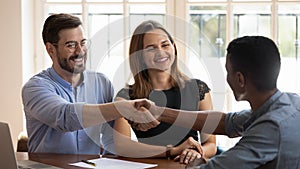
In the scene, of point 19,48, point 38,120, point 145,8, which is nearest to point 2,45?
point 19,48

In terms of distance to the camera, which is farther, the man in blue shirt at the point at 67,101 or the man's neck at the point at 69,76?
the man's neck at the point at 69,76

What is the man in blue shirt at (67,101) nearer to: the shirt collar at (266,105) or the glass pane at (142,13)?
the shirt collar at (266,105)

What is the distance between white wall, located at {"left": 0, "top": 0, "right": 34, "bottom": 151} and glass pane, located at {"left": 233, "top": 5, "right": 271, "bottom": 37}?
1.59 metres

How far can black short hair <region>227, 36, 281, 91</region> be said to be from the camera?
141 cm

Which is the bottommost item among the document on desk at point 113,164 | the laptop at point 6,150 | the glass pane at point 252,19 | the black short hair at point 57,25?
the document on desk at point 113,164

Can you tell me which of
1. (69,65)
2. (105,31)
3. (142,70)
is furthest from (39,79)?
(105,31)

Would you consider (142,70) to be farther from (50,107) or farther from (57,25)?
(50,107)

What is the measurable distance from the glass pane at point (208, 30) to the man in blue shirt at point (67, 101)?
1278 millimetres

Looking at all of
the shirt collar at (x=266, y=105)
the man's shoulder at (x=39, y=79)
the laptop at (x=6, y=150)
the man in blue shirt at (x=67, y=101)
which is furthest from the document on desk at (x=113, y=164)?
the shirt collar at (x=266, y=105)

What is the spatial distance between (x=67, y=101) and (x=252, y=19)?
5.86 feet

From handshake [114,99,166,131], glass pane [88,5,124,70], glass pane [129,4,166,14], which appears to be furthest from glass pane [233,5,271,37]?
handshake [114,99,166,131]

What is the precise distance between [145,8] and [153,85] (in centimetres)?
121

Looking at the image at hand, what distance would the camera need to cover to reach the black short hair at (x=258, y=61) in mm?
1406

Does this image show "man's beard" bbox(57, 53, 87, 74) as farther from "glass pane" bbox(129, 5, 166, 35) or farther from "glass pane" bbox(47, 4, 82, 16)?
"glass pane" bbox(47, 4, 82, 16)
